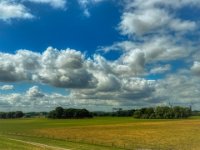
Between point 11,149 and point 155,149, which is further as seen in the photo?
point 155,149

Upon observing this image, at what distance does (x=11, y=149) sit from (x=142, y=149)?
17.0 metres

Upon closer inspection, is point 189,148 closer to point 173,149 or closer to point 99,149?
point 173,149

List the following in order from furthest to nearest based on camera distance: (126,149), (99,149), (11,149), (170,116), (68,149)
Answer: (170,116) → (126,149) → (99,149) → (68,149) → (11,149)

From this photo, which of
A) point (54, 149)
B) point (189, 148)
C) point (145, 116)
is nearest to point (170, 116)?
point (145, 116)

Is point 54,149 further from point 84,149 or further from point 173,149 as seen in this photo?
point 173,149

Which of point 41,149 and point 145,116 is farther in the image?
point 145,116

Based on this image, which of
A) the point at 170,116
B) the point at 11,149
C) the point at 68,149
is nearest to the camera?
the point at 11,149

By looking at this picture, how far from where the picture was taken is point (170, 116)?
650ft

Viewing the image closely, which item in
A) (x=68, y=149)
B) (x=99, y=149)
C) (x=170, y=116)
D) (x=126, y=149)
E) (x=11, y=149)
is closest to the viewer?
(x=11, y=149)

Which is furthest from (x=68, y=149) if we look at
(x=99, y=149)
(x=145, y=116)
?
(x=145, y=116)

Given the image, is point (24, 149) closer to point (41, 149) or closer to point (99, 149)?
point (41, 149)

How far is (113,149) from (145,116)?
161423 mm

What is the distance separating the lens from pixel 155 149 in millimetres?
43062

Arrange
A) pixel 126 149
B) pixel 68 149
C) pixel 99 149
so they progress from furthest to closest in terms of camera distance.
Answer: pixel 126 149 → pixel 99 149 → pixel 68 149
